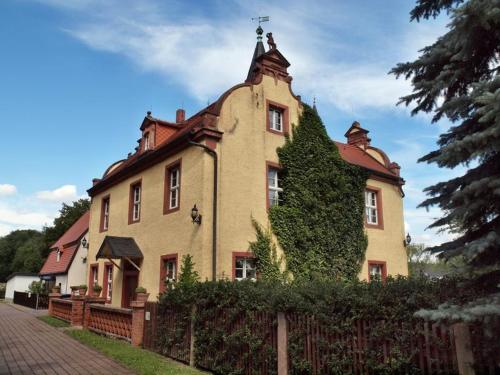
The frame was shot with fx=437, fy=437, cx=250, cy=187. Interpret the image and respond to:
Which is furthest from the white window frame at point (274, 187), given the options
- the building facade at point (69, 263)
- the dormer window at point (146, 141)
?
the building facade at point (69, 263)

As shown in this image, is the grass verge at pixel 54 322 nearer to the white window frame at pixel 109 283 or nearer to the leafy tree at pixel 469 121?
the white window frame at pixel 109 283

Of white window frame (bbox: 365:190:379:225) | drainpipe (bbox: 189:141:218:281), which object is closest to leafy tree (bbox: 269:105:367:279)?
white window frame (bbox: 365:190:379:225)

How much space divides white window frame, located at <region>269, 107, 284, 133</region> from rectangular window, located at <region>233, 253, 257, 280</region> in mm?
5153

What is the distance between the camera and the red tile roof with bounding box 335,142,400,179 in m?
21.6

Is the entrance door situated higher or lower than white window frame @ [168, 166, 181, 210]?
lower

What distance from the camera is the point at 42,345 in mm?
13500

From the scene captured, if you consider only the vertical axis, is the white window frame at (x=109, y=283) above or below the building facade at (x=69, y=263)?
below

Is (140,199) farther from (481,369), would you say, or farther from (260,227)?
(481,369)

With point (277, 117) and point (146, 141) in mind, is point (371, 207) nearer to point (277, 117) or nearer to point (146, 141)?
point (277, 117)

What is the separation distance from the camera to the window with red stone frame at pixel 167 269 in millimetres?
15734

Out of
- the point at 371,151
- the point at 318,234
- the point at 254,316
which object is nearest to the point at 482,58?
the point at 254,316

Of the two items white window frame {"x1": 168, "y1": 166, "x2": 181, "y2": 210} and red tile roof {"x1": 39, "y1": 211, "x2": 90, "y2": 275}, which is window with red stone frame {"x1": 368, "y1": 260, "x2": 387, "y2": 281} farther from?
red tile roof {"x1": 39, "y1": 211, "x2": 90, "y2": 275}

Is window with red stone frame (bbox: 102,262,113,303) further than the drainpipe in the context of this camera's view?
Yes

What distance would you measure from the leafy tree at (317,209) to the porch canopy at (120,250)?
609 centimetres
